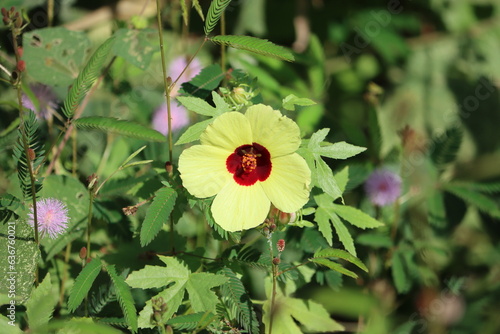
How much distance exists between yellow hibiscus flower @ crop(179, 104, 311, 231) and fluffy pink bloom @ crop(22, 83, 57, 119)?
0.64m

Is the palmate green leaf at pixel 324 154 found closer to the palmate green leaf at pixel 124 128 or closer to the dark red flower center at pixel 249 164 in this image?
the dark red flower center at pixel 249 164

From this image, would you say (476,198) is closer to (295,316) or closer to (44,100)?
(295,316)

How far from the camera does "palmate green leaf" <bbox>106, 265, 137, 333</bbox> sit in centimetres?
106

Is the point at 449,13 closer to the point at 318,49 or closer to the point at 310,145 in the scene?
the point at 318,49

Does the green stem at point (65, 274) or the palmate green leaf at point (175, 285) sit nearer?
the palmate green leaf at point (175, 285)

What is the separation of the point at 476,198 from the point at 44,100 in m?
1.32

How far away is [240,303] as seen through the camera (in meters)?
1.17

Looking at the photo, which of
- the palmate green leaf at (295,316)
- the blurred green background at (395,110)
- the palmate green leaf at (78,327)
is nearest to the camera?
the palmate green leaf at (78,327)

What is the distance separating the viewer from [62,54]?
156 centimetres

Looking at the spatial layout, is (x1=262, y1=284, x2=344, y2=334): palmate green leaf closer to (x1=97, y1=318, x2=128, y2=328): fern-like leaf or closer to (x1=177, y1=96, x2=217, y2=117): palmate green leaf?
(x1=97, y1=318, x2=128, y2=328): fern-like leaf

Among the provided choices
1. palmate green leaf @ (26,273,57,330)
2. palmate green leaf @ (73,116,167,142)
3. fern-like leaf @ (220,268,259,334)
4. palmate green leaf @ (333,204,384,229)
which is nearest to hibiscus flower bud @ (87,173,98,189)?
palmate green leaf @ (73,116,167,142)

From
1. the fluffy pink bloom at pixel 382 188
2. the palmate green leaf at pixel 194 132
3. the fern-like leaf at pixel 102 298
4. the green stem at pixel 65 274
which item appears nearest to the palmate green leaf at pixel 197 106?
the palmate green leaf at pixel 194 132

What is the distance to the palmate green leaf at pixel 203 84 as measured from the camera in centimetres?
128

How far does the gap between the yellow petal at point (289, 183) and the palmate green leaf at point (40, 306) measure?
461 millimetres
